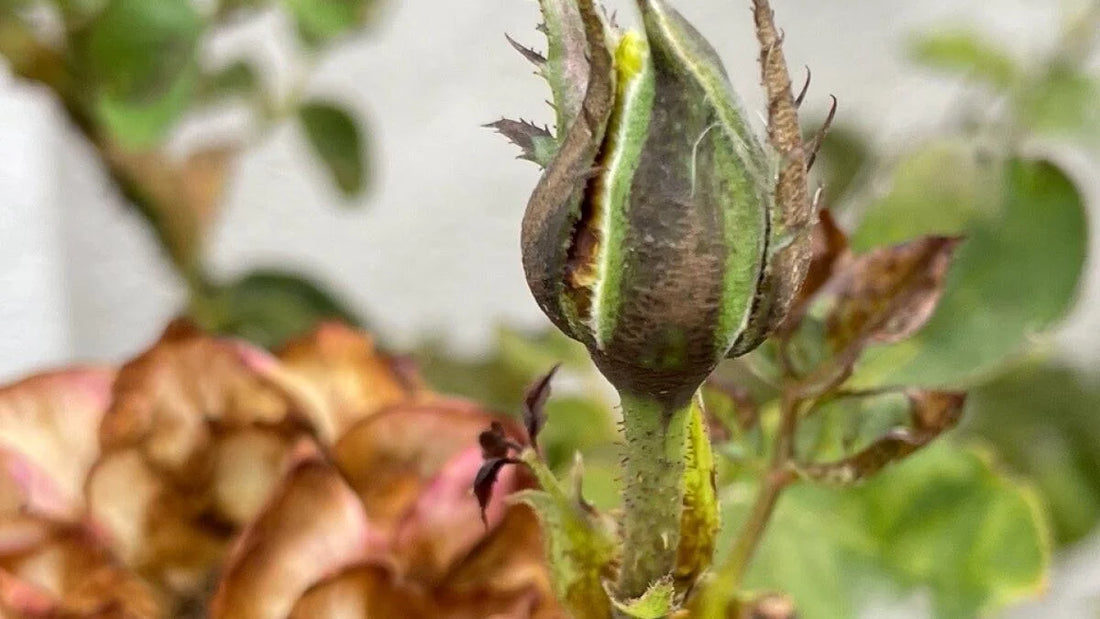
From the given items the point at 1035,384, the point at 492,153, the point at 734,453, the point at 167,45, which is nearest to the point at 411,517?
the point at 734,453

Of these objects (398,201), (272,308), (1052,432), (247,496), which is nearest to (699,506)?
(247,496)

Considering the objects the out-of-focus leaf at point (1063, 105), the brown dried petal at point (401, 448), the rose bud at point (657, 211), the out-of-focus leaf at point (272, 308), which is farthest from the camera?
the out-of-focus leaf at point (1063, 105)

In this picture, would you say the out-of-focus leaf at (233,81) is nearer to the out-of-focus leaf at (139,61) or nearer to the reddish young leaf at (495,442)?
the out-of-focus leaf at (139,61)

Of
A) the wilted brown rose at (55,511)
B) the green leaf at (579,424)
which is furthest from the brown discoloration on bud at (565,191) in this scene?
the green leaf at (579,424)

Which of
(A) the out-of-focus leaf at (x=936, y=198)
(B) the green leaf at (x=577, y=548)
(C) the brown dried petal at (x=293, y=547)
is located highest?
(B) the green leaf at (x=577, y=548)

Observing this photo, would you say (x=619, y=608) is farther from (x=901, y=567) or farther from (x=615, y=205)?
(x=901, y=567)

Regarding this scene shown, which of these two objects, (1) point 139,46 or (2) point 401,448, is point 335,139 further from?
(2) point 401,448

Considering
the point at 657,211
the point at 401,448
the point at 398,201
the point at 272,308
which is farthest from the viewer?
the point at 398,201

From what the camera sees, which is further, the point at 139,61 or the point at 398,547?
the point at 139,61
